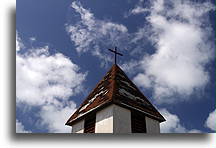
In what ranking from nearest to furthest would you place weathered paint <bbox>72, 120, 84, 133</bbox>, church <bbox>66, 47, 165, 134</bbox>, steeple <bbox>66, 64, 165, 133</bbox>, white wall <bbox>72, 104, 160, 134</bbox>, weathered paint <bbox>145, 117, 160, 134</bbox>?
1. white wall <bbox>72, 104, 160, 134</bbox>
2. church <bbox>66, 47, 165, 134</bbox>
3. steeple <bbox>66, 64, 165, 133</bbox>
4. weathered paint <bbox>145, 117, 160, 134</bbox>
5. weathered paint <bbox>72, 120, 84, 133</bbox>

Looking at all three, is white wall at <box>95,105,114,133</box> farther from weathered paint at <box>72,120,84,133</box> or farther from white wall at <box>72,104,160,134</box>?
weathered paint at <box>72,120,84,133</box>

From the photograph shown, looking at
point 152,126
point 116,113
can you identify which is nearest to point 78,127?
point 116,113

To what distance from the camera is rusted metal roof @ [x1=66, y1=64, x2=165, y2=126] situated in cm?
393

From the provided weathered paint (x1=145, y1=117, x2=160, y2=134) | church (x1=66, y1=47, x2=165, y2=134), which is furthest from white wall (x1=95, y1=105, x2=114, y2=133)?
weathered paint (x1=145, y1=117, x2=160, y2=134)

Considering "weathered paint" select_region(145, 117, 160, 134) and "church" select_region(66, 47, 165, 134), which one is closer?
"church" select_region(66, 47, 165, 134)

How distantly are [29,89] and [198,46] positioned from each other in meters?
1.82

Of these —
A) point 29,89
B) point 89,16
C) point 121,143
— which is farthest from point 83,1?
point 121,143

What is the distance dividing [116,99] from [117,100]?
2 centimetres

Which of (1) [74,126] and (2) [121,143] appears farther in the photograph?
(1) [74,126]

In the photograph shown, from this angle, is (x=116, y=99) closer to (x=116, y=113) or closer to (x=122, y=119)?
(x=116, y=113)

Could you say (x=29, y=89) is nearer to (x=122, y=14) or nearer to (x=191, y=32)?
(x=122, y=14)

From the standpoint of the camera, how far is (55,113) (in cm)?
232

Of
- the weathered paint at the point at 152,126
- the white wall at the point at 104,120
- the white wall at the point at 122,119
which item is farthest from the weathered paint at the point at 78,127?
the weathered paint at the point at 152,126

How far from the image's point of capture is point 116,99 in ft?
12.6
